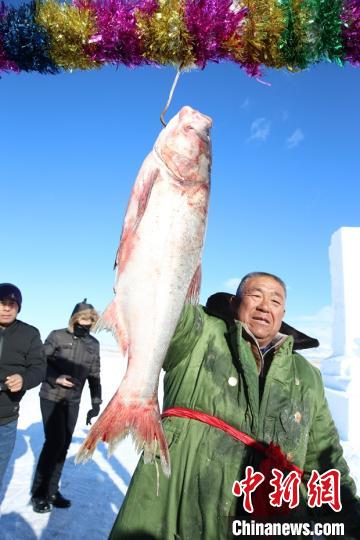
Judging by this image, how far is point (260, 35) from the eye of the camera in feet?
7.34

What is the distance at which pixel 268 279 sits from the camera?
2840 millimetres

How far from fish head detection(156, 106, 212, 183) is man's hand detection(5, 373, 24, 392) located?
9.79 feet

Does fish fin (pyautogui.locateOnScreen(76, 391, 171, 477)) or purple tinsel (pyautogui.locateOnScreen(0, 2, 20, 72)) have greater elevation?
purple tinsel (pyautogui.locateOnScreen(0, 2, 20, 72))

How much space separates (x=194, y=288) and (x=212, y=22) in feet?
4.85

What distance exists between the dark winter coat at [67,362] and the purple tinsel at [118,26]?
4.17 meters

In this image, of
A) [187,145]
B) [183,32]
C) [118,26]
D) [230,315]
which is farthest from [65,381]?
[183,32]

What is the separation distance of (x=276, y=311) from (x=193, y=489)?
1.20m

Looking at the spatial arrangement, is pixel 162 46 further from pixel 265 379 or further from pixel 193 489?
pixel 193 489

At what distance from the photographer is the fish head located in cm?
194

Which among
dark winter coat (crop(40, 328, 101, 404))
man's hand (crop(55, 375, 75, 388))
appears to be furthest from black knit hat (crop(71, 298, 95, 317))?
man's hand (crop(55, 375, 75, 388))

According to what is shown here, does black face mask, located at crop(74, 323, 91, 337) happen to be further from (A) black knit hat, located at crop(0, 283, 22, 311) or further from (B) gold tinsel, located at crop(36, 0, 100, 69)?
(B) gold tinsel, located at crop(36, 0, 100, 69)

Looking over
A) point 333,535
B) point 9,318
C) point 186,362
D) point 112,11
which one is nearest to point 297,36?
point 112,11

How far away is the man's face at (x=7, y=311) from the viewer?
4113 mm

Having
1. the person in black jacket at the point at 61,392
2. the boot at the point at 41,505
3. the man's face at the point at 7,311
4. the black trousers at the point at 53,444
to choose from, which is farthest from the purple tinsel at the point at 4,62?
the boot at the point at 41,505
